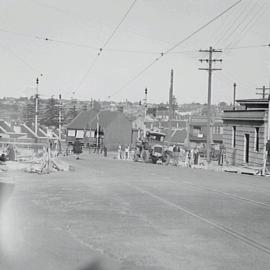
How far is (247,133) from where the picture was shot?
136 ft

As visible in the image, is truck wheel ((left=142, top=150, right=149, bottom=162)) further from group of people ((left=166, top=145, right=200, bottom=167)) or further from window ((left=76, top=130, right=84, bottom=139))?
window ((left=76, top=130, right=84, bottom=139))

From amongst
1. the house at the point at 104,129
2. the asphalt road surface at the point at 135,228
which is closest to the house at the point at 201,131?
the house at the point at 104,129

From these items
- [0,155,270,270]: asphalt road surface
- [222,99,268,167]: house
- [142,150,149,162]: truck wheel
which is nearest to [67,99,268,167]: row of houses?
[222,99,268,167]: house

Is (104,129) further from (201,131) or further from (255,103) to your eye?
(255,103)

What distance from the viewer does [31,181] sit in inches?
816

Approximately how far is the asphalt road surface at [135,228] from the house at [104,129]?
87.6m

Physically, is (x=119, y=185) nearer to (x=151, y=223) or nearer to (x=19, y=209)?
(x=19, y=209)

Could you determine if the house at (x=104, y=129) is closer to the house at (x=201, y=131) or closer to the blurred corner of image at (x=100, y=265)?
the house at (x=201, y=131)

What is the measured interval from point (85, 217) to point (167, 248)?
11.4 feet

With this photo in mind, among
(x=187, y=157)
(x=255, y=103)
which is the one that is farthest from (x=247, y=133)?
(x=187, y=157)

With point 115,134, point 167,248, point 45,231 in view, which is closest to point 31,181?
point 45,231

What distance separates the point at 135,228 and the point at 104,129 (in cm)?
9568

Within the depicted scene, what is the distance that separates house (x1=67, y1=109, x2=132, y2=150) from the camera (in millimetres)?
106688

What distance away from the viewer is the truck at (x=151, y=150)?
4253cm
